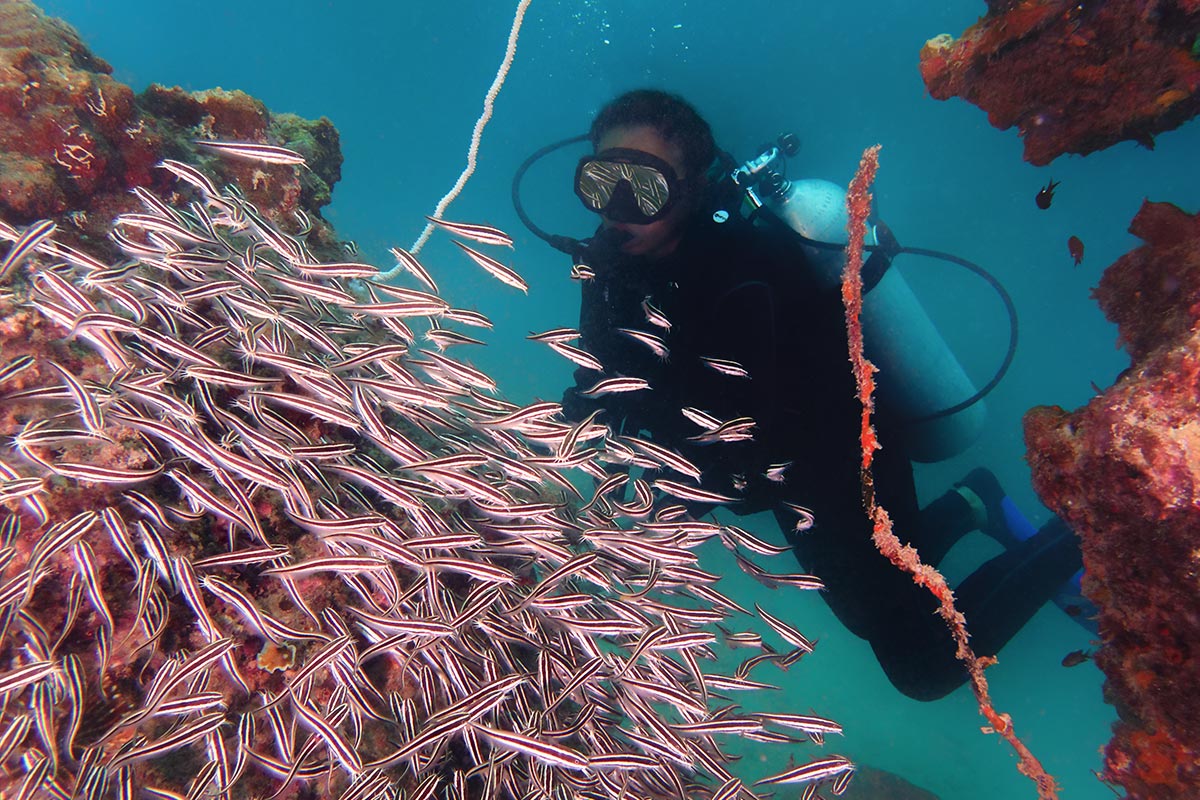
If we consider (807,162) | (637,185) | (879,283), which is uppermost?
(807,162)

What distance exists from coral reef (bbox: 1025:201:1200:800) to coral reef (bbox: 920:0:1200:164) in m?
1.32

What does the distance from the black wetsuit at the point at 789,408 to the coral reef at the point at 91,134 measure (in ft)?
11.2

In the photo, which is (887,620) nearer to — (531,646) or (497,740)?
(531,646)

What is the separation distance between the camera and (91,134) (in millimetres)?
4188

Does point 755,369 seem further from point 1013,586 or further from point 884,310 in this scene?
point 1013,586

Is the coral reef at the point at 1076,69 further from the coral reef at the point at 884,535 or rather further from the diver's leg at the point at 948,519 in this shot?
the diver's leg at the point at 948,519

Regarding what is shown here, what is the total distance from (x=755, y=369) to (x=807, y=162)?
106 ft

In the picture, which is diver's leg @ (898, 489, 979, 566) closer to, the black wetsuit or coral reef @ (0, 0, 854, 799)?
the black wetsuit

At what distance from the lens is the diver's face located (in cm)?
509

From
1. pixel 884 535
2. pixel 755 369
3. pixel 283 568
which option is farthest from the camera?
pixel 755 369

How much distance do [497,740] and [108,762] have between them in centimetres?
160

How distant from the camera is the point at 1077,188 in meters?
33.7

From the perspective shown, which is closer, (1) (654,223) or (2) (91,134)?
(2) (91,134)

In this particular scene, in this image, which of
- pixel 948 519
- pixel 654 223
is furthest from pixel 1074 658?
pixel 654 223
